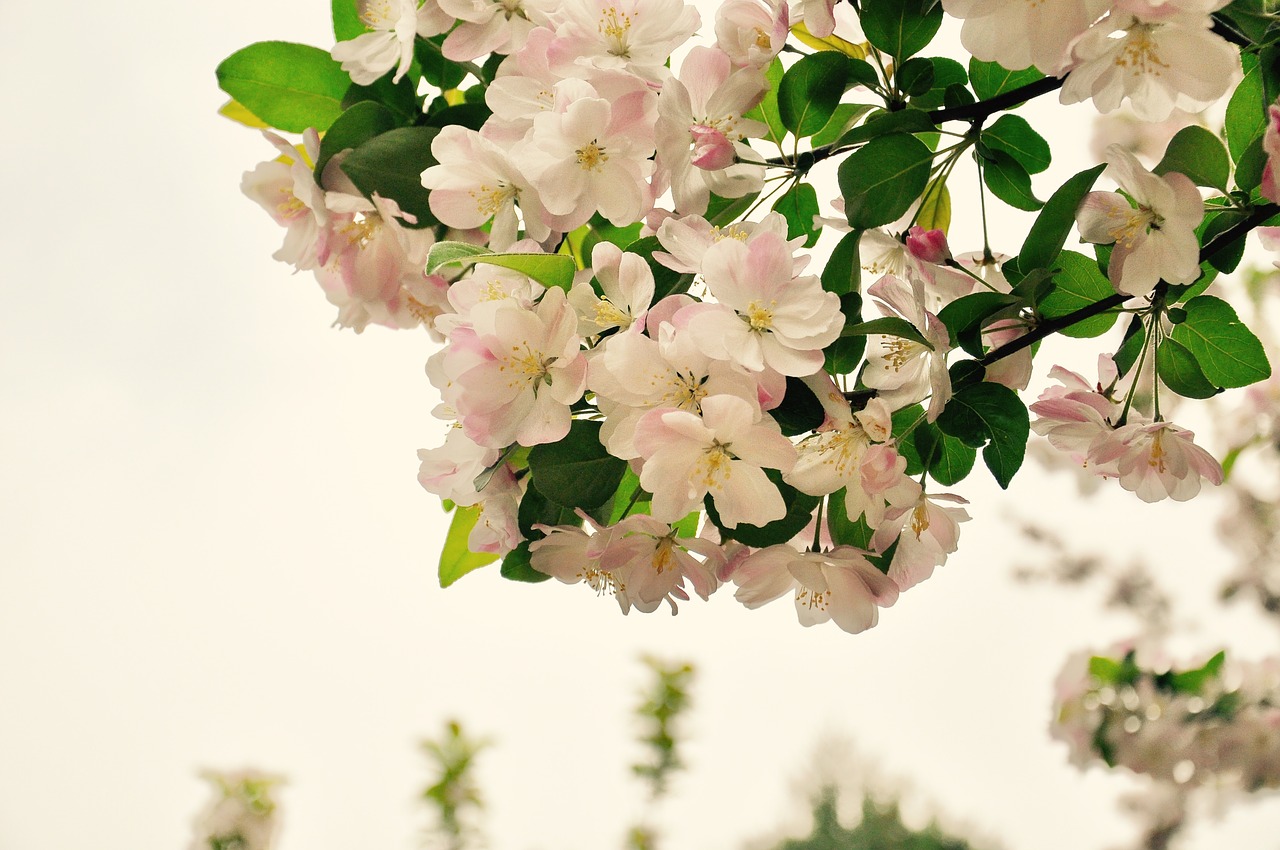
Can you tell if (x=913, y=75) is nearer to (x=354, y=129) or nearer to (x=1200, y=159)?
(x=1200, y=159)

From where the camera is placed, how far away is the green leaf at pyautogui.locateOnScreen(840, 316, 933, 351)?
0.33 meters

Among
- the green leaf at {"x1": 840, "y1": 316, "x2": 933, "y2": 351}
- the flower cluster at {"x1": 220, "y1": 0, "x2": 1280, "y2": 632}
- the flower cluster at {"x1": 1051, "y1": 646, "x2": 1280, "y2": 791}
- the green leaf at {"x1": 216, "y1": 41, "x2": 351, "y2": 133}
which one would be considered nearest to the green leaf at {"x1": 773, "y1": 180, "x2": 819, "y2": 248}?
the flower cluster at {"x1": 220, "y1": 0, "x2": 1280, "y2": 632}

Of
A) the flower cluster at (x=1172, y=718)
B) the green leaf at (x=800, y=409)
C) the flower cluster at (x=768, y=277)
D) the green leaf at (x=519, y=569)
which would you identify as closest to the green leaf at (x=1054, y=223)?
the flower cluster at (x=768, y=277)

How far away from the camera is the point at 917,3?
0.38 metres

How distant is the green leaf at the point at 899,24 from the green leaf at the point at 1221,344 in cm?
15

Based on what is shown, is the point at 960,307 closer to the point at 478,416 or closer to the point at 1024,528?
the point at 478,416

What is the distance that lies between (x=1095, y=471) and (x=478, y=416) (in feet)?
0.84

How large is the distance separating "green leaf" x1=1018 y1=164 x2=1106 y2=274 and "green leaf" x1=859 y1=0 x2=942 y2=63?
0.08 metres

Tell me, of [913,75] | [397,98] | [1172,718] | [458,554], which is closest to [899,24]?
[913,75]

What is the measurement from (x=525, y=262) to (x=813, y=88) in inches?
5.2

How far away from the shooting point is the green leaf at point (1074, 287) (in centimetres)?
41

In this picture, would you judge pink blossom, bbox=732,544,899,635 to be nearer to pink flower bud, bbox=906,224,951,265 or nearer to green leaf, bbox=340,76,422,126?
pink flower bud, bbox=906,224,951,265

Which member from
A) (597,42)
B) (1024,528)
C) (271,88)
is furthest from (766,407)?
(1024,528)

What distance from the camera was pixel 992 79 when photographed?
434 millimetres
